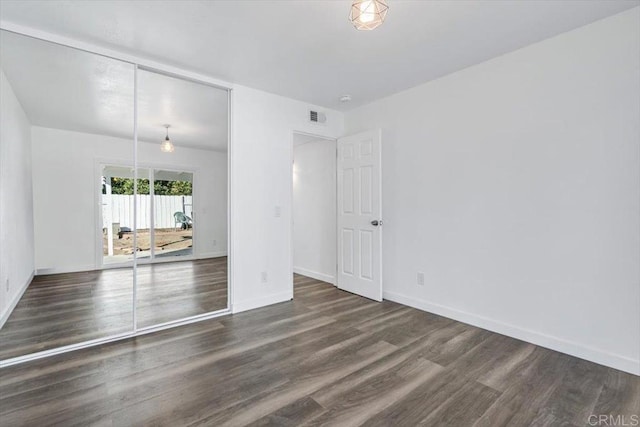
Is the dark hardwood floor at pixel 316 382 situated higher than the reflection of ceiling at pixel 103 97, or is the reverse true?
the reflection of ceiling at pixel 103 97

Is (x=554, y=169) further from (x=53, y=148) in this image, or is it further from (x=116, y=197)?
(x=53, y=148)

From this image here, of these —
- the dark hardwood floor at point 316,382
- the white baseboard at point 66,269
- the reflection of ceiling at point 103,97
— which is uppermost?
the reflection of ceiling at point 103,97

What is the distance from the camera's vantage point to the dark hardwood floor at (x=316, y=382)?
169 centimetres

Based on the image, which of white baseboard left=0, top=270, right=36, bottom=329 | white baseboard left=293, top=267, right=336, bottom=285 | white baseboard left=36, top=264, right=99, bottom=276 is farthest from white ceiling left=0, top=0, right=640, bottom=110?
white baseboard left=293, top=267, right=336, bottom=285

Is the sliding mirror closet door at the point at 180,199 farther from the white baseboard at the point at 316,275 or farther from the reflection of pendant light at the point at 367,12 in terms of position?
the reflection of pendant light at the point at 367,12

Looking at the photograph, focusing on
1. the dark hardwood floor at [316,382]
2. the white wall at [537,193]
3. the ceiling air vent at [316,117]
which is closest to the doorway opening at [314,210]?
the ceiling air vent at [316,117]

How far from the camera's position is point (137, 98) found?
9.62 feet

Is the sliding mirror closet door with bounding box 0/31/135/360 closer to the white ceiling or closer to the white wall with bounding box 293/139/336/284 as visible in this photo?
the white ceiling

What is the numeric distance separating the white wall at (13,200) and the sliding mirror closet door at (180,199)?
90 cm

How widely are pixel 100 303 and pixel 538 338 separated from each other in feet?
13.7

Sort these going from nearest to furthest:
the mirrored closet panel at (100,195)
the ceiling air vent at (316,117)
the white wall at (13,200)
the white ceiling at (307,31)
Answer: the white ceiling at (307,31) → the white wall at (13,200) → the mirrored closet panel at (100,195) → the ceiling air vent at (316,117)

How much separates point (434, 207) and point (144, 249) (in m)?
3.16

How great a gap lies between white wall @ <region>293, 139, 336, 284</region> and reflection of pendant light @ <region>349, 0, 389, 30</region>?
2910mm

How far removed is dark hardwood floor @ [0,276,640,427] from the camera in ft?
5.55
